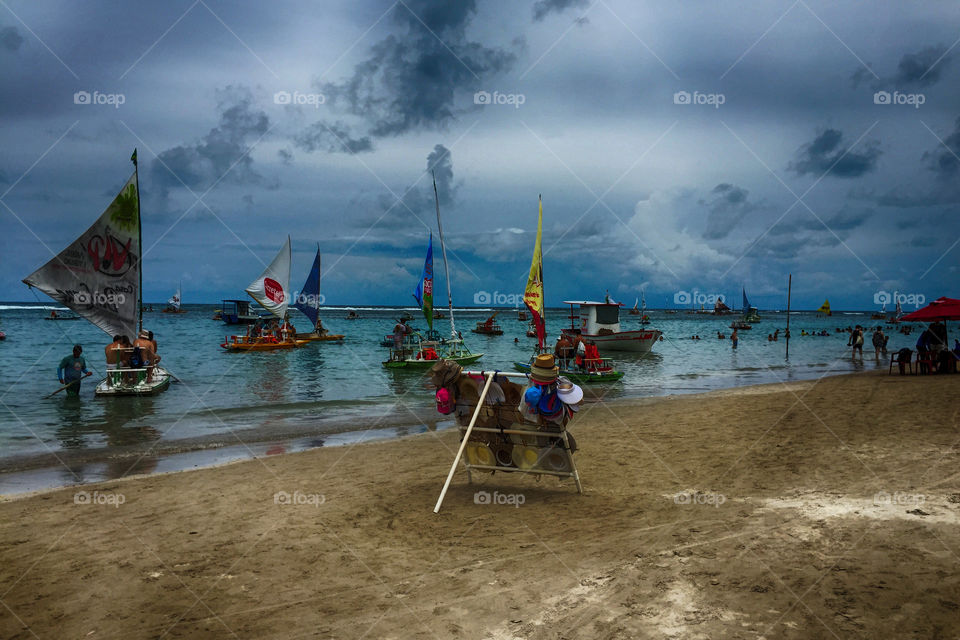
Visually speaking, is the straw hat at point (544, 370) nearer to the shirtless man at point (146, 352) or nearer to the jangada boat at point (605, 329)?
the shirtless man at point (146, 352)

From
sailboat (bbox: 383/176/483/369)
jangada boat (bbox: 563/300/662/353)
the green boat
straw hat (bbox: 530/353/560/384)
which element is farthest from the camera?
jangada boat (bbox: 563/300/662/353)

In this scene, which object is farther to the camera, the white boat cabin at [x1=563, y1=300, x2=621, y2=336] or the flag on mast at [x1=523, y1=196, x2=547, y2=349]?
the white boat cabin at [x1=563, y1=300, x2=621, y2=336]

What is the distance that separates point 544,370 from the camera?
6926mm

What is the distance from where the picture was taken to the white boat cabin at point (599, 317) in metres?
35.8

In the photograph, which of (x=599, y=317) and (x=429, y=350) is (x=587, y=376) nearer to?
Result: (x=429, y=350)

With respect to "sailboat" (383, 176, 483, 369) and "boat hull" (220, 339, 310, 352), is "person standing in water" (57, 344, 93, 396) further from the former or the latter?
"boat hull" (220, 339, 310, 352)

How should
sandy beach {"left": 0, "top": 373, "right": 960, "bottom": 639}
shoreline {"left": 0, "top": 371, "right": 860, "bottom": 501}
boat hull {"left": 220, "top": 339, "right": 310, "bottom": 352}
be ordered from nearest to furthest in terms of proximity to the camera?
sandy beach {"left": 0, "top": 373, "right": 960, "bottom": 639}
shoreline {"left": 0, "top": 371, "right": 860, "bottom": 501}
boat hull {"left": 220, "top": 339, "right": 310, "bottom": 352}

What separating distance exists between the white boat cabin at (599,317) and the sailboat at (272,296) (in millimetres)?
19787

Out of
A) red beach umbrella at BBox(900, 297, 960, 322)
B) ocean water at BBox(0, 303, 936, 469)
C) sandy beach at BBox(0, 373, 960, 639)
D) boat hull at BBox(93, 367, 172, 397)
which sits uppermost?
red beach umbrella at BBox(900, 297, 960, 322)

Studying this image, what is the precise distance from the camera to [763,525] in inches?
227

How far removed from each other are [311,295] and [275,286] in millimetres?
4681

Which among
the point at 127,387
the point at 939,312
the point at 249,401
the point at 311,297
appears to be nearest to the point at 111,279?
the point at 127,387

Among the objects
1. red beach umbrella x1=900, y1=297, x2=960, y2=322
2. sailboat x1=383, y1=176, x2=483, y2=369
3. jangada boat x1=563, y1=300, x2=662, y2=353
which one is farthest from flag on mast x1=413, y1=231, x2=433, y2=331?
red beach umbrella x1=900, y1=297, x2=960, y2=322

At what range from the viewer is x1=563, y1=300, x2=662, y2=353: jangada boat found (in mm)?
35781
